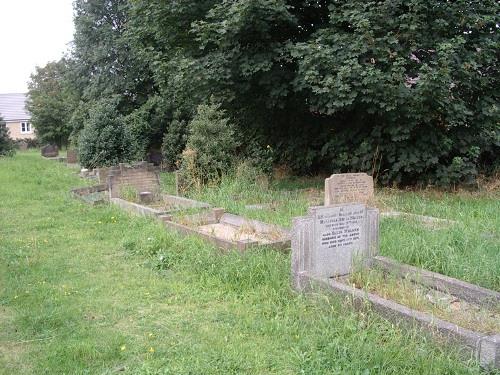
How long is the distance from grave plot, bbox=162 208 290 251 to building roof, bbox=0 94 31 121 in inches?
2849

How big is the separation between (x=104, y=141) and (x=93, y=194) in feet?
21.1

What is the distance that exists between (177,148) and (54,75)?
39.5 metres

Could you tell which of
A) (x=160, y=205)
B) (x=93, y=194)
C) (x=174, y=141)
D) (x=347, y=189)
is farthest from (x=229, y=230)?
(x=174, y=141)

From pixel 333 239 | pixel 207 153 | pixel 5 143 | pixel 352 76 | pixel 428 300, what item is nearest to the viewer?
pixel 428 300

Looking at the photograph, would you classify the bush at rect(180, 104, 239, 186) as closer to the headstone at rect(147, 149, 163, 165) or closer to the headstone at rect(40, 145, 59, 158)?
the headstone at rect(147, 149, 163, 165)

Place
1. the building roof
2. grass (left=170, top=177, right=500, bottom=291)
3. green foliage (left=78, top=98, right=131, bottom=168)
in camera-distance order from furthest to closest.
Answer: the building roof < green foliage (left=78, top=98, right=131, bottom=168) < grass (left=170, top=177, right=500, bottom=291)

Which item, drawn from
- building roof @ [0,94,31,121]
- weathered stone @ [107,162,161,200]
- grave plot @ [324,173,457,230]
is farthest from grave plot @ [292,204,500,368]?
building roof @ [0,94,31,121]

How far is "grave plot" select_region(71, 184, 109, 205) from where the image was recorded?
40.2 ft

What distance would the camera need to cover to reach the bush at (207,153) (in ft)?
41.1

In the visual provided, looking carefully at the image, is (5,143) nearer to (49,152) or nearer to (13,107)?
(49,152)

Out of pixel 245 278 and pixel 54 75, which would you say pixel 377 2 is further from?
pixel 54 75

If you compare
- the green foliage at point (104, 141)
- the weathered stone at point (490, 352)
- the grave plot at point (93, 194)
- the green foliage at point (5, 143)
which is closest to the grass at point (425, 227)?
the weathered stone at point (490, 352)

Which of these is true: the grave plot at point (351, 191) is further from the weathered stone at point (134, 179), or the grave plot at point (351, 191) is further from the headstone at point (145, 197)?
the weathered stone at point (134, 179)

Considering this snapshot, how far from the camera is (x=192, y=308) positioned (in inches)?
203
